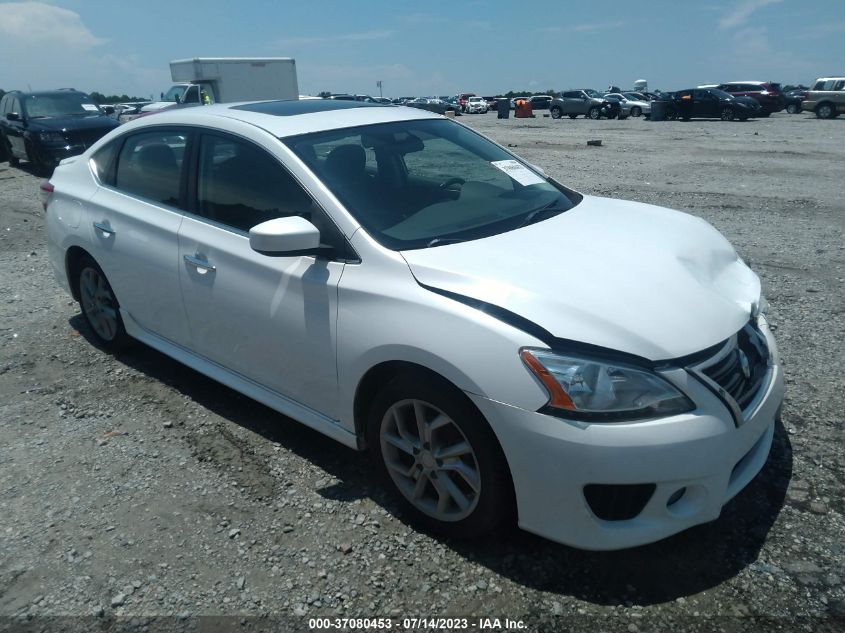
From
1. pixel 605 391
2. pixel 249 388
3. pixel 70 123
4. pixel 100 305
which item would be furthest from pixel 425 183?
pixel 70 123

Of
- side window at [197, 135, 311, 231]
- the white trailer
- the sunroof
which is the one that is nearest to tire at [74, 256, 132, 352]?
side window at [197, 135, 311, 231]

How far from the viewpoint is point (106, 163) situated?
4527 millimetres

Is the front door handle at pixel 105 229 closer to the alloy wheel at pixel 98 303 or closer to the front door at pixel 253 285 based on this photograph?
the alloy wheel at pixel 98 303

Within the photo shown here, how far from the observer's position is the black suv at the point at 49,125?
13.9m

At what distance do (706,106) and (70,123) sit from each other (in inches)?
1093

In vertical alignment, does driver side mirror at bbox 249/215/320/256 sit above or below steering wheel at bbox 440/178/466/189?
below

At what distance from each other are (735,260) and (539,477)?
1.79 m

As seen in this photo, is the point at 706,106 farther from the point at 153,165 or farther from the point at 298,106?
the point at 153,165

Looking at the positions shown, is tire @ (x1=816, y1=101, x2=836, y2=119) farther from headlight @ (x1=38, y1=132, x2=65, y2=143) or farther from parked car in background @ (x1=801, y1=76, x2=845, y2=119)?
headlight @ (x1=38, y1=132, x2=65, y2=143)

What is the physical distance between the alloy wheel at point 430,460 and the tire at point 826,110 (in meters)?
34.7

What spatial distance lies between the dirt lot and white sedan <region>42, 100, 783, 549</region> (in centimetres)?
26

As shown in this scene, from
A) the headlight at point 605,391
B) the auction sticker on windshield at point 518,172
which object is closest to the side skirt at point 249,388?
the headlight at point 605,391

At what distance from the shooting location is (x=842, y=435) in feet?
11.2

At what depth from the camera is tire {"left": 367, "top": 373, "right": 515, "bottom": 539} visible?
2.50 meters
